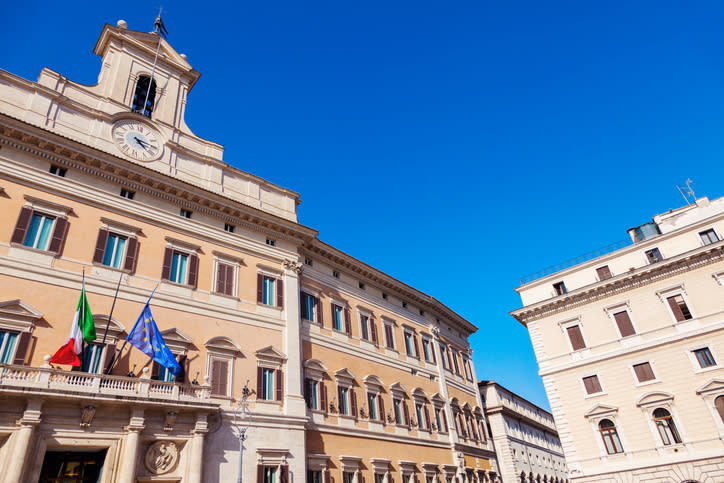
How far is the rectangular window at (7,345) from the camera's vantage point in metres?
15.6

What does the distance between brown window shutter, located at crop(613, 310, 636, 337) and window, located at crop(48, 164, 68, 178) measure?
3118 cm

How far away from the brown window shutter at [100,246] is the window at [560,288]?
92.8ft

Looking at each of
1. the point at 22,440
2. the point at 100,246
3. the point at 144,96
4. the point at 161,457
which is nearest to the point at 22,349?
the point at 22,440

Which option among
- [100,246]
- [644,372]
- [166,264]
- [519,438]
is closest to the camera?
[100,246]

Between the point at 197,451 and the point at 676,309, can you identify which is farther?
the point at 676,309

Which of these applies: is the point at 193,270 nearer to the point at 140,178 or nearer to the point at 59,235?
the point at 140,178

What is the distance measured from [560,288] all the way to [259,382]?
22549 millimetres

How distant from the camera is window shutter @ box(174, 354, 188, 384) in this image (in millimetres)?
18797

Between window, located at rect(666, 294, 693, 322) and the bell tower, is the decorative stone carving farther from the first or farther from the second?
window, located at rect(666, 294, 693, 322)

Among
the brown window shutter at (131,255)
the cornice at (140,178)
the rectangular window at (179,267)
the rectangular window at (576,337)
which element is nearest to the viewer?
the cornice at (140,178)

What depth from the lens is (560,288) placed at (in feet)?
110

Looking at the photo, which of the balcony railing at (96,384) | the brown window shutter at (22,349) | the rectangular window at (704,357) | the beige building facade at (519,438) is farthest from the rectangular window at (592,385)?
the brown window shutter at (22,349)

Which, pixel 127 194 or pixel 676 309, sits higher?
pixel 127 194

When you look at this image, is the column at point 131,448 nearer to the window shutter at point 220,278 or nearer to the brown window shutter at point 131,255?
the brown window shutter at point 131,255
